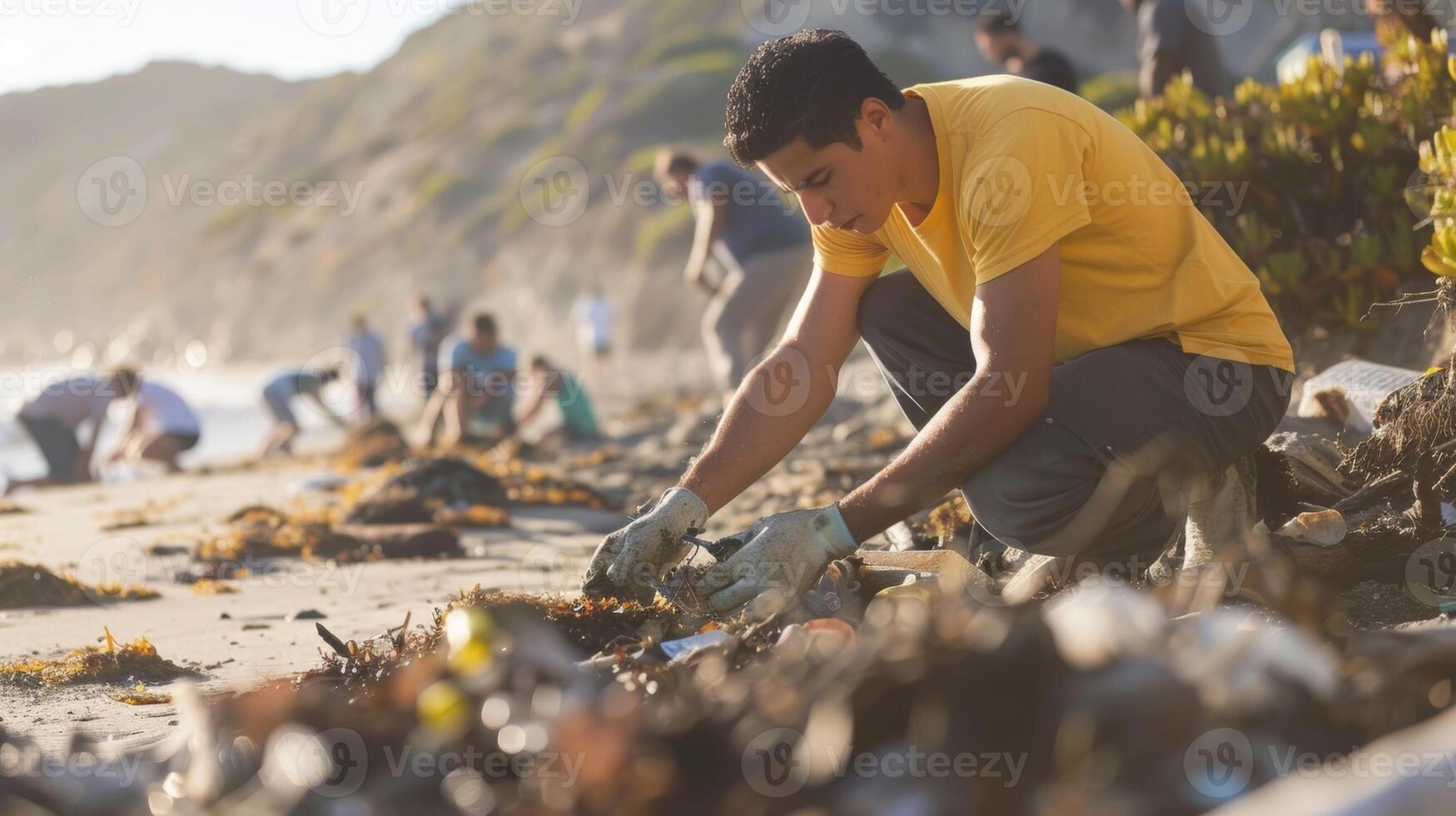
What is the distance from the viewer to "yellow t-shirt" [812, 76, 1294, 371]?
9.07 feet

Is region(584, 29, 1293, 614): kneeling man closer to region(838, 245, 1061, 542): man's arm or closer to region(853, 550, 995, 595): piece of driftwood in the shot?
region(838, 245, 1061, 542): man's arm

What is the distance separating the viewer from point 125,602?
4.76m

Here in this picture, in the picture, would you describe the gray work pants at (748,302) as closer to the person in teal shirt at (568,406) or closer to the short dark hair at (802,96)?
the person in teal shirt at (568,406)

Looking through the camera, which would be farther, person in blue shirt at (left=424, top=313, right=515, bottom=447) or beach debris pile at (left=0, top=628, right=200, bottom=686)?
person in blue shirt at (left=424, top=313, right=515, bottom=447)

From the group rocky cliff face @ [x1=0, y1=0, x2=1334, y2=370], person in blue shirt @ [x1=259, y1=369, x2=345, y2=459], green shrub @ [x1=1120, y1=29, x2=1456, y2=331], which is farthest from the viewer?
rocky cliff face @ [x1=0, y1=0, x2=1334, y2=370]

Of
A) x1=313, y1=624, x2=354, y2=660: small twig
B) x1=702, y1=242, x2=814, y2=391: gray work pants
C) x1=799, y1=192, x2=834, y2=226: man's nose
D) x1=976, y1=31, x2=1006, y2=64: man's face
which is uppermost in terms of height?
x1=799, y1=192, x2=834, y2=226: man's nose

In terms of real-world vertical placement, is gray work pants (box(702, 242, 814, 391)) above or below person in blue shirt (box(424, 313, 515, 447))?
above

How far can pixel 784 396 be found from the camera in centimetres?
327

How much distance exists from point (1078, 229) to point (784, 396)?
2.77 ft

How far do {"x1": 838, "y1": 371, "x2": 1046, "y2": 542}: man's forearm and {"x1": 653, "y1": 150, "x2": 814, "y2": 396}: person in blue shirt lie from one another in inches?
201

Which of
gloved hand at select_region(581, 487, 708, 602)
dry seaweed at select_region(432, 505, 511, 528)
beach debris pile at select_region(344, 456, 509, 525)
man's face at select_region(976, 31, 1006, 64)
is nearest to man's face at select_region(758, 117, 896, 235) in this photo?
gloved hand at select_region(581, 487, 708, 602)

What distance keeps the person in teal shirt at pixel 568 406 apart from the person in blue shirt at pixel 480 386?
257 mm

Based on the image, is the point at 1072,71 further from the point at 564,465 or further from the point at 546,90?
the point at 546,90

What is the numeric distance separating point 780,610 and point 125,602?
10.4 feet
